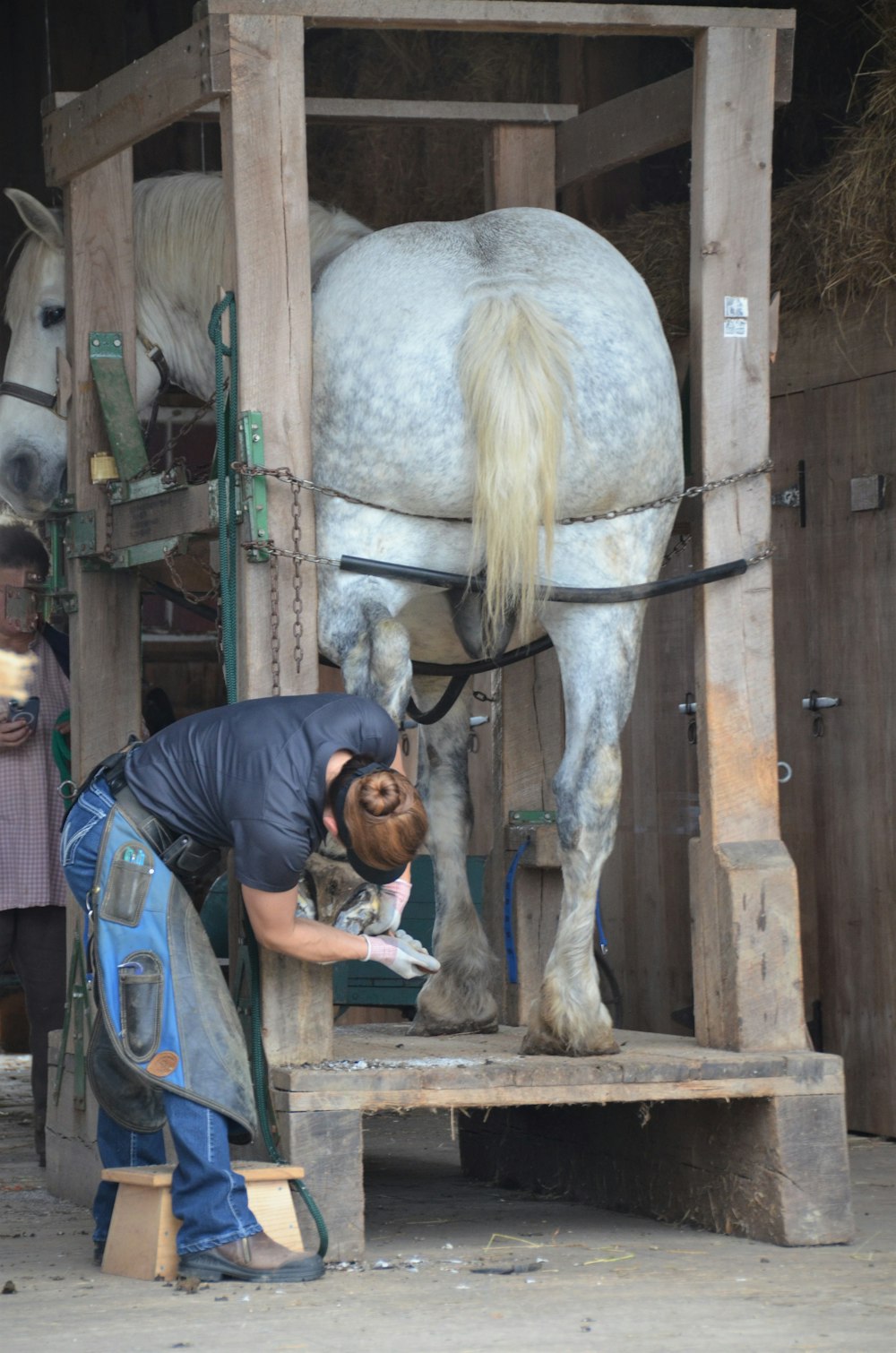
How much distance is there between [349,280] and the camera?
4387 millimetres

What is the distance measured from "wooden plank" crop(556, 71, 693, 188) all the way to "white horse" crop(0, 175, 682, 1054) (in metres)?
0.62

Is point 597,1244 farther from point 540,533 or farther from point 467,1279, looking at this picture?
point 540,533

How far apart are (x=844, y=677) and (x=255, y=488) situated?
2.37 meters

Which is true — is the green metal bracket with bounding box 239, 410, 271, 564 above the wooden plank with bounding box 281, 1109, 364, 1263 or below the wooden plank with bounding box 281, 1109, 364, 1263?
above

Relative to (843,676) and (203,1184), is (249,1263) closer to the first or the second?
(203,1184)

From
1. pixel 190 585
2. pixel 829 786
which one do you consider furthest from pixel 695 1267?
pixel 190 585

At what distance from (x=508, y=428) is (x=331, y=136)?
385 cm

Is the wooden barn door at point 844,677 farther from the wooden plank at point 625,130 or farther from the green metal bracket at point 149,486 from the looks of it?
the green metal bracket at point 149,486

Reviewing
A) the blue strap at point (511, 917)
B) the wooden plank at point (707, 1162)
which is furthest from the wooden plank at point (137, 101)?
the wooden plank at point (707, 1162)

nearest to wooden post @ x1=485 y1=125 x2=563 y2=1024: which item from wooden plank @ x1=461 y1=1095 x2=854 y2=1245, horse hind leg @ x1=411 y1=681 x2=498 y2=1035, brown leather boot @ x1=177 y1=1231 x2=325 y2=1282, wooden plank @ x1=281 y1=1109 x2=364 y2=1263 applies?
horse hind leg @ x1=411 y1=681 x2=498 y2=1035

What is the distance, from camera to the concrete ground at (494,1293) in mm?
3227

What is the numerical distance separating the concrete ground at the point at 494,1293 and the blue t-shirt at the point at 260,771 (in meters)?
0.82

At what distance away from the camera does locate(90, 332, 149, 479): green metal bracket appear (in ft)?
16.3

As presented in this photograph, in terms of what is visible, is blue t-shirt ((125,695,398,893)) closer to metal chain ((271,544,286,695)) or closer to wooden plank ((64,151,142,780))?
metal chain ((271,544,286,695))
